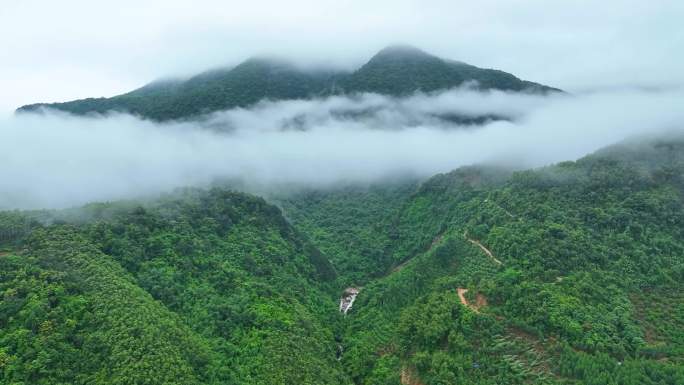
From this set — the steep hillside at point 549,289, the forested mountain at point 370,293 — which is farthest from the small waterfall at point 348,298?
the steep hillside at point 549,289

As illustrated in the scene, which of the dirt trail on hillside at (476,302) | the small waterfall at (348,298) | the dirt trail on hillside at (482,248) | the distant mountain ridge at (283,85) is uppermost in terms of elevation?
the distant mountain ridge at (283,85)

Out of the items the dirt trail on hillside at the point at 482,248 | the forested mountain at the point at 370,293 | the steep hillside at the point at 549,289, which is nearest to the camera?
the forested mountain at the point at 370,293

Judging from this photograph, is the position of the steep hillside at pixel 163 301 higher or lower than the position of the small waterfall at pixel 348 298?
higher

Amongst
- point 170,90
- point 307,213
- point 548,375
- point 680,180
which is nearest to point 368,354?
point 548,375

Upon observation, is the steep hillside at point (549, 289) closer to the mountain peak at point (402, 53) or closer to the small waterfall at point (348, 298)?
the small waterfall at point (348, 298)

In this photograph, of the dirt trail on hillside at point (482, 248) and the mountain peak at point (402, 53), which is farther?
the mountain peak at point (402, 53)

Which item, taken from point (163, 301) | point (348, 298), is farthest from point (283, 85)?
point (163, 301)

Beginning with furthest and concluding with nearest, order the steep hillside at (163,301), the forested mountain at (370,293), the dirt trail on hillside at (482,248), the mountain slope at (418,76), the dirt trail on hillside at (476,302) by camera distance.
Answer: the mountain slope at (418,76)
the dirt trail on hillside at (482,248)
the dirt trail on hillside at (476,302)
the forested mountain at (370,293)
the steep hillside at (163,301)
